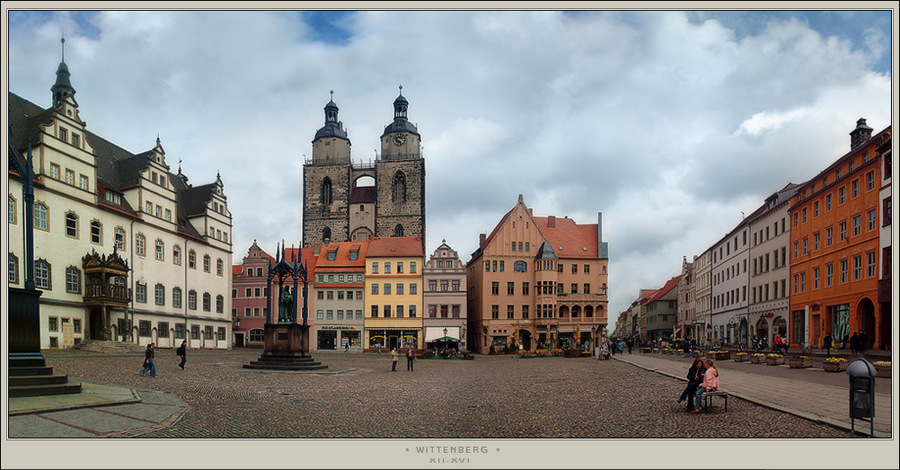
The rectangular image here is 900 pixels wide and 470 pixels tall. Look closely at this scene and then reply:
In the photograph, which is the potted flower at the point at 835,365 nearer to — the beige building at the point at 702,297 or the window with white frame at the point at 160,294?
the window with white frame at the point at 160,294

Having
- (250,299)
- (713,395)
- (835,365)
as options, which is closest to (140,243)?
(250,299)

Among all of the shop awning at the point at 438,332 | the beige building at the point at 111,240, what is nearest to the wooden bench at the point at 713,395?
the beige building at the point at 111,240

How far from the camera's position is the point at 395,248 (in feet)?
255

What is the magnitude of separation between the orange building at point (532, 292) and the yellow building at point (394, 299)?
7.05 meters

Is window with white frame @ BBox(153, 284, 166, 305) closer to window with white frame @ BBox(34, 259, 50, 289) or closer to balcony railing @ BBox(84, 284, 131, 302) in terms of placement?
balcony railing @ BBox(84, 284, 131, 302)

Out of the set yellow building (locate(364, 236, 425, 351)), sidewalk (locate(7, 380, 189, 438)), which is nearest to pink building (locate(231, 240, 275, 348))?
yellow building (locate(364, 236, 425, 351))

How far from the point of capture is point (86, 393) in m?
15.5

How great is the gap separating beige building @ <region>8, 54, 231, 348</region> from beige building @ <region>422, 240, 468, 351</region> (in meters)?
20.2

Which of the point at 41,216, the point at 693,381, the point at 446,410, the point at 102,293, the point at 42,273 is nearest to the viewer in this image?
the point at 693,381

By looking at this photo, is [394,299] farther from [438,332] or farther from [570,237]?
[570,237]

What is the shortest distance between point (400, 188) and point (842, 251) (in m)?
80.4

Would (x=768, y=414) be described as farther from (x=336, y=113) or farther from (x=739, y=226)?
(x=336, y=113)

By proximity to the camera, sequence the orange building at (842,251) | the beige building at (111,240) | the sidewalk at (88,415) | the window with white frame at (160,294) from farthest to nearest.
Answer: the window with white frame at (160,294) → the beige building at (111,240) → the orange building at (842,251) → the sidewalk at (88,415)

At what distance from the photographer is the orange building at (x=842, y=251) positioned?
28425 millimetres
